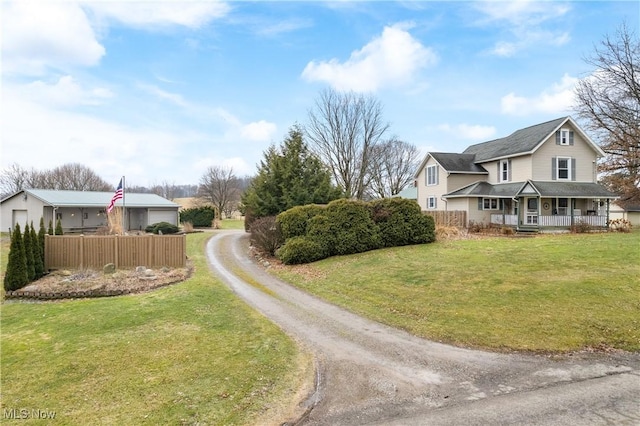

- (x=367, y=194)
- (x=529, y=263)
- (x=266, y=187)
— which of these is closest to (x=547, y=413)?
(x=529, y=263)

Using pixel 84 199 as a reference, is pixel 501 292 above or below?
below

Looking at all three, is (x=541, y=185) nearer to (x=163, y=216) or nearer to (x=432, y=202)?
(x=432, y=202)

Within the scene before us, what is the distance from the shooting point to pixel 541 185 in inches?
1009

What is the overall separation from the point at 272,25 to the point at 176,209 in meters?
29.5

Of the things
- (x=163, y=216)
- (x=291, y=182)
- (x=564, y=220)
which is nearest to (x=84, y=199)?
(x=163, y=216)

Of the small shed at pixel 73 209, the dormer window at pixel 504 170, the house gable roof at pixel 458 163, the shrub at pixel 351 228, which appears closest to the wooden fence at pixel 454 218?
the house gable roof at pixel 458 163

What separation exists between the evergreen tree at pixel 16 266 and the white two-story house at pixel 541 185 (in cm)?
2601

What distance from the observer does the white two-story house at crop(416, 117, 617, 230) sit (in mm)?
24719

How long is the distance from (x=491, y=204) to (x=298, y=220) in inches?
670

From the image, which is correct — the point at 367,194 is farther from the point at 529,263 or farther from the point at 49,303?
the point at 49,303

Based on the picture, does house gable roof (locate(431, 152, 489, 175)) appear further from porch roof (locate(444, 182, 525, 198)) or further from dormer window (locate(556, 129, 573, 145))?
dormer window (locate(556, 129, 573, 145))

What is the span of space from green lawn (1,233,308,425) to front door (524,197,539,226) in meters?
22.6

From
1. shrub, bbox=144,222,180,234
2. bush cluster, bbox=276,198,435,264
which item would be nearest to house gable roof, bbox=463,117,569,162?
bush cluster, bbox=276,198,435,264

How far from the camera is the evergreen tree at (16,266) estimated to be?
1288cm
